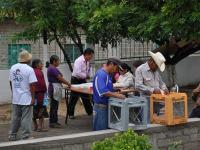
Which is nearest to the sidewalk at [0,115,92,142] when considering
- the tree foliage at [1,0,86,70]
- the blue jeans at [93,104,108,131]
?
the blue jeans at [93,104,108,131]

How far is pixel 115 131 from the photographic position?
811cm

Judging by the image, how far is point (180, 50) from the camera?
15.0 meters

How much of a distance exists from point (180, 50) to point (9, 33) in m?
5.10

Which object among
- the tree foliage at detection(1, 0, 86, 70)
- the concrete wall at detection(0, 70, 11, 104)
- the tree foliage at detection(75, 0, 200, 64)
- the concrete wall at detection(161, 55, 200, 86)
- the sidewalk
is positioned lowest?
the sidewalk

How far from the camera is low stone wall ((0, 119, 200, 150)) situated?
7.23 metres

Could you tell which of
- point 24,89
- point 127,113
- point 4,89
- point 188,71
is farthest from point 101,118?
point 188,71

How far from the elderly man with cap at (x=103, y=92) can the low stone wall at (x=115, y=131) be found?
1.29 ft

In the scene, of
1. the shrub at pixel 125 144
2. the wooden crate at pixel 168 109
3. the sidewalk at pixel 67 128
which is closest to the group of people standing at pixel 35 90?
the sidewalk at pixel 67 128

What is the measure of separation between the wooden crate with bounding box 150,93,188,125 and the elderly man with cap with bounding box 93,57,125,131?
0.65m

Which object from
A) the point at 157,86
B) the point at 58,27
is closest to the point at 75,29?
the point at 58,27

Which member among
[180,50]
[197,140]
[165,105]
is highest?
[180,50]

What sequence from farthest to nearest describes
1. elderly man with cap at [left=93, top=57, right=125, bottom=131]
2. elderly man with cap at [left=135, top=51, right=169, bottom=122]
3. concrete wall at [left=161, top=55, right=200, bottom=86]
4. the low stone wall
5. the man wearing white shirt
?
concrete wall at [left=161, top=55, right=200, bottom=86] → the man wearing white shirt → elderly man with cap at [left=135, top=51, right=169, bottom=122] → elderly man with cap at [left=93, top=57, right=125, bottom=131] → the low stone wall

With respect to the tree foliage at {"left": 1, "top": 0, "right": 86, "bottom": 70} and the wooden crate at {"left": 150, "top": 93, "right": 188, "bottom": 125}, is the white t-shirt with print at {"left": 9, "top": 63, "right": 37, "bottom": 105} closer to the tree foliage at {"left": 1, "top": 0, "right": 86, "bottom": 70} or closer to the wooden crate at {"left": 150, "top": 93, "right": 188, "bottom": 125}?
the wooden crate at {"left": 150, "top": 93, "right": 188, "bottom": 125}

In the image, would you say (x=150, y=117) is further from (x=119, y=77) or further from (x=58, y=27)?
(x=58, y=27)
